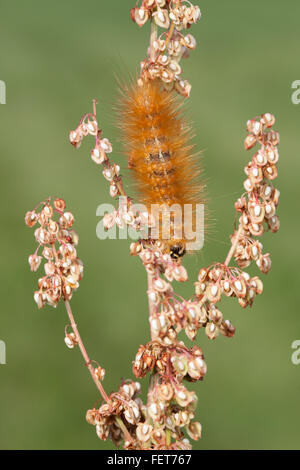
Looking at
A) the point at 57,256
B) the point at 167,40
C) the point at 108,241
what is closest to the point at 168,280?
the point at 57,256

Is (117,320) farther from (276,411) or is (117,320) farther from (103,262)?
(276,411)

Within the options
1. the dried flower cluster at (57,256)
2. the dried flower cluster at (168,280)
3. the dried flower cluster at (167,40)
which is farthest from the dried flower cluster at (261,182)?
the dried flower cluster at (57,256)

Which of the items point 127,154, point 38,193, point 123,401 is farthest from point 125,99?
point 38,193

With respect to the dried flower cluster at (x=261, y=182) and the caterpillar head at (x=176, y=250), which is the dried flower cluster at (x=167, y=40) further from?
the caterpillar head at (x=176, y=250)

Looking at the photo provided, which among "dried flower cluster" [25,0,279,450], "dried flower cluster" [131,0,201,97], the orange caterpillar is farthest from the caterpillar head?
"dried flower cluster" [131,0,201,97]

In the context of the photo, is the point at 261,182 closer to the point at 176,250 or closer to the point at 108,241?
the point at 176,250

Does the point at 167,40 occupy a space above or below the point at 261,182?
above

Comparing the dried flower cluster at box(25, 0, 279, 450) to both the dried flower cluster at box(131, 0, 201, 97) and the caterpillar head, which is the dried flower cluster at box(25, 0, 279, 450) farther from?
the caterpillar head
